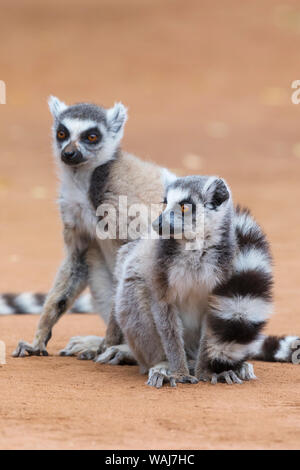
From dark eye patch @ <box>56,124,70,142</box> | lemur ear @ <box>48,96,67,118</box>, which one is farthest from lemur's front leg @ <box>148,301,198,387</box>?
lemur ear @ <box>48,96,67,118</box>

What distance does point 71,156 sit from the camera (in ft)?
23.1

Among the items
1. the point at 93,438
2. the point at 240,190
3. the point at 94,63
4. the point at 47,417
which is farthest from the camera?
the point at 94,63

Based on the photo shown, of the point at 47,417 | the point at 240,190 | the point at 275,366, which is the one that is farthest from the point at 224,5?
the point at 47,417

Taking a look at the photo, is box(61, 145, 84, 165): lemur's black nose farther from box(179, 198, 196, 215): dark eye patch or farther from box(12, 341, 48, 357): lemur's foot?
box(179, 198, 196, 215): dark eye patch

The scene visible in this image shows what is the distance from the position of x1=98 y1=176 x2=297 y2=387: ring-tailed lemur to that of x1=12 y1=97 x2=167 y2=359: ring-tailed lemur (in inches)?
41.9

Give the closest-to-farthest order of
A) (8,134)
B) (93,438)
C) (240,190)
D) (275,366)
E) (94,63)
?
(93,438) → (275,366) → (240,190) → (8,134) → (94,63)

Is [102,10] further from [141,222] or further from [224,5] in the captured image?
[141,222]

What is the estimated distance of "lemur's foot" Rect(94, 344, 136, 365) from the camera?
6.72m

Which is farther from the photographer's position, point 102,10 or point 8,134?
point 102,10

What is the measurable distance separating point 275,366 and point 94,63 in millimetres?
18317

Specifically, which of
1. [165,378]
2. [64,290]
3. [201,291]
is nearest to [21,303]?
[64,290]

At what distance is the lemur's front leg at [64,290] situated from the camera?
7180 millimetres

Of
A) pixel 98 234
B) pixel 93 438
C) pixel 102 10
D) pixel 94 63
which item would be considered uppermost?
pixel 102 10

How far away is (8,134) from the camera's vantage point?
20.8 m
